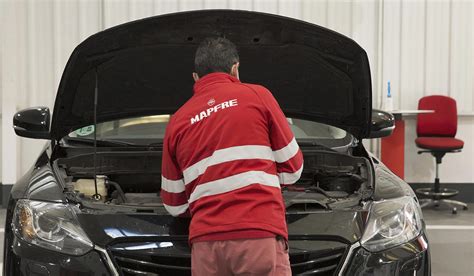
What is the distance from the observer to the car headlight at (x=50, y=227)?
2520 millimetres

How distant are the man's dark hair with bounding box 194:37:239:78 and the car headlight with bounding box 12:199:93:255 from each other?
745 mm

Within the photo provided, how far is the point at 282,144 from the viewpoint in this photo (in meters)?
2.36

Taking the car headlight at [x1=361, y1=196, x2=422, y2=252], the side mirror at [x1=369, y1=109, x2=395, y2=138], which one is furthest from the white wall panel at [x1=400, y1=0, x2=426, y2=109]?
the car headlight at [x1=361, y1=196, x2=422, y2=252]

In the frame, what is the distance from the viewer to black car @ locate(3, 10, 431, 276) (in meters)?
2.54

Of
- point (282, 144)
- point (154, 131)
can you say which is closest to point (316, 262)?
point (282, 144)

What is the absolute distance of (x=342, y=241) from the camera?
257 cm

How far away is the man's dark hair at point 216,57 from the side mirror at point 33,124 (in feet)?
4.18

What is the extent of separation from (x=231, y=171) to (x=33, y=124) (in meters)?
1.47

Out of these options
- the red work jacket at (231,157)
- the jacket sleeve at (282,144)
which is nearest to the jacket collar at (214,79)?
the red work jacket at (231,157)

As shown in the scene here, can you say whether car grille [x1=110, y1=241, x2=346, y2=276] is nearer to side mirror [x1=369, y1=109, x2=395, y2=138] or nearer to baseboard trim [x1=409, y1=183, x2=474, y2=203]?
side mirror [x1=369, y1=109, x2=395, y2=138]

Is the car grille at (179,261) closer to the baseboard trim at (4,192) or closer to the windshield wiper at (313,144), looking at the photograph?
the windshield wiper at (313,144)

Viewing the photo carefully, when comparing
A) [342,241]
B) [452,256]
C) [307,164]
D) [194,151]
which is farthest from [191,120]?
[452,256]

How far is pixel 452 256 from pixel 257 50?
3004mm

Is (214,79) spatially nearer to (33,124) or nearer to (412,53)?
(33,124)
